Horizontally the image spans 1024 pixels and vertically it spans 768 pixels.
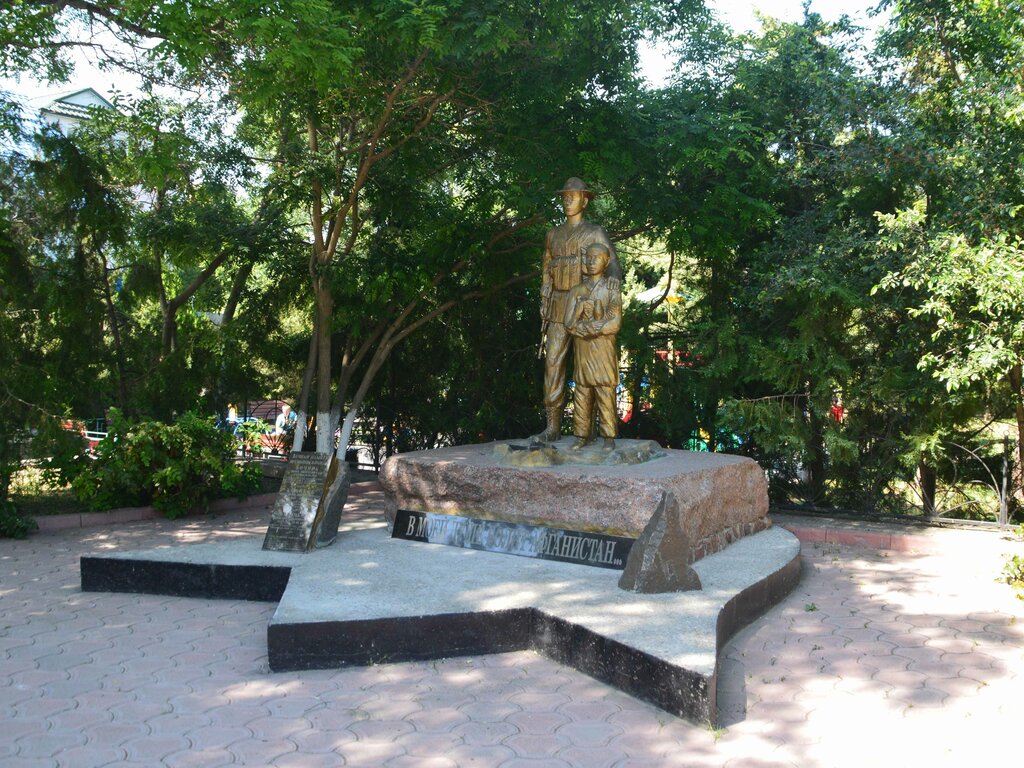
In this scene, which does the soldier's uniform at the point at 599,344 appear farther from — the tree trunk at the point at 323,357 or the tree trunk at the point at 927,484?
the tree trunk at the point at 927,484

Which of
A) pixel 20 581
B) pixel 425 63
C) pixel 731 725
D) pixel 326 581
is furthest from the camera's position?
pixel 425 63

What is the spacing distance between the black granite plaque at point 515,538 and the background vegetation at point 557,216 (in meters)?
3.01

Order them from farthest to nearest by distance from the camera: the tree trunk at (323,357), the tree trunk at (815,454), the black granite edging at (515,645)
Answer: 1. the tree trunk at (323,357)
2. the tree trunk at (815,454)
3. the black granite edging at (515,645)

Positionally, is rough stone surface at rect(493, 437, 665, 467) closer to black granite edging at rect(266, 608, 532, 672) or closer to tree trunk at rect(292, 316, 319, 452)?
black granite edging at rect(266, 608, 532, 672)

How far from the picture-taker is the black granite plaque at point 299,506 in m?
6.82

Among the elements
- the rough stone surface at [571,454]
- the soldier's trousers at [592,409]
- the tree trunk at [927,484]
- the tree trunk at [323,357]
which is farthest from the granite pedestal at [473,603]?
the tree trunk at [323,357]

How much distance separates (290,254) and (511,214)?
2.62 metres

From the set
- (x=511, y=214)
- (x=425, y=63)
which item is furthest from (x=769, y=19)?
(x=425, y=63)

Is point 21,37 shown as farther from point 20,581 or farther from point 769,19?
point 769,19

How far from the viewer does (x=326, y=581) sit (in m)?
5.96

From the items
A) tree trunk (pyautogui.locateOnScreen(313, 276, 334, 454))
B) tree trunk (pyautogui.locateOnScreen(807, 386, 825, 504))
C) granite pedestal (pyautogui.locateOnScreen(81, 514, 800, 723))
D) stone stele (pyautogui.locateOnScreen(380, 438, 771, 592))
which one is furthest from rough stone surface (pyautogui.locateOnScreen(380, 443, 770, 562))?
tree trunk (pyautogui.locateOnScreen(313, 276, 334, 454))

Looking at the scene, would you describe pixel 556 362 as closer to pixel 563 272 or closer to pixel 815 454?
pixel 563 272

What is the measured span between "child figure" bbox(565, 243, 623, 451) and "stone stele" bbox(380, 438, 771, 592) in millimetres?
416

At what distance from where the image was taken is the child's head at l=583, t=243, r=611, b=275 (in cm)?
748
